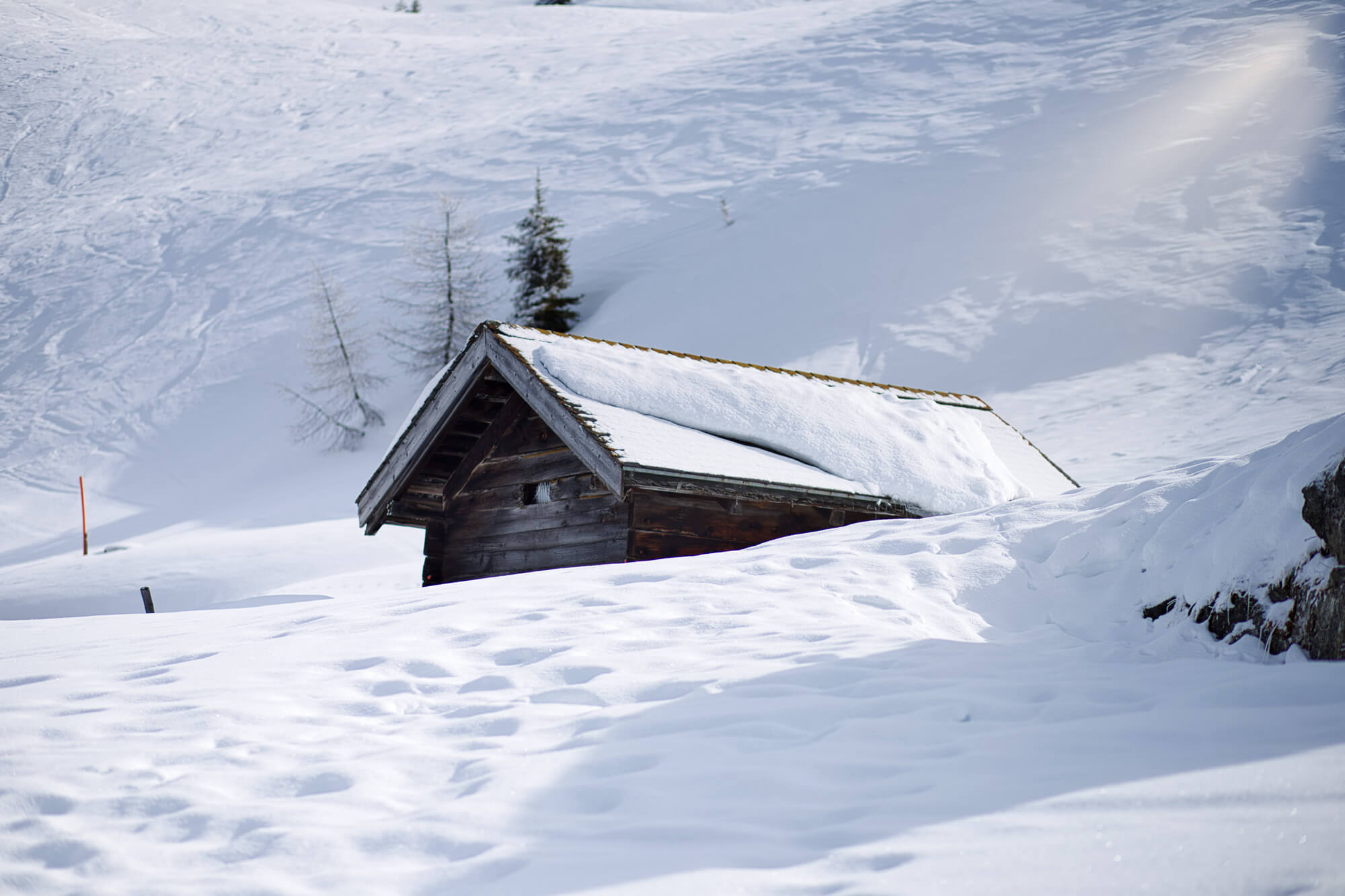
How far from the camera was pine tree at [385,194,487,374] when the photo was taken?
1205 inches

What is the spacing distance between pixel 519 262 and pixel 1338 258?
72.7 ft

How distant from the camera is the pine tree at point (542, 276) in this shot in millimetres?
29859

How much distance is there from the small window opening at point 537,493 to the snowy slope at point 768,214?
36.8 feet

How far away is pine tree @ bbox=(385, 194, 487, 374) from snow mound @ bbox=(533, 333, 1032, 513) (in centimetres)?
2175

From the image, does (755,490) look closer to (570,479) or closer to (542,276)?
(570,479)

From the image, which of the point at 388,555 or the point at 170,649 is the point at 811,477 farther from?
the point at 388,555

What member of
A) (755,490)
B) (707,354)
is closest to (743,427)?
(755,490)

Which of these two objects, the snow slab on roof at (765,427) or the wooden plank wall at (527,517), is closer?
the snow slab on roof at (765,427)

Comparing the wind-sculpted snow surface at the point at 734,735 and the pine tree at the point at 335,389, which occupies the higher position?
the pine tree at the point at 335,389

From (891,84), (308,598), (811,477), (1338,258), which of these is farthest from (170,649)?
(891,84)

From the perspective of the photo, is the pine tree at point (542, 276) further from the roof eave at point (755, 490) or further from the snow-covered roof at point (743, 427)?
the roof eave at point (755, 490)

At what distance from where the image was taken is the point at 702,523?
27.1 ft

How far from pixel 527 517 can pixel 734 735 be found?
604 cm

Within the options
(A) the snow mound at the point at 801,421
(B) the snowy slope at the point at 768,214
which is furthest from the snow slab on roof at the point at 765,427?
(B) the snowy slope at the point at 768,214
